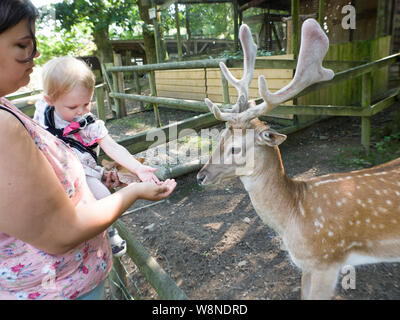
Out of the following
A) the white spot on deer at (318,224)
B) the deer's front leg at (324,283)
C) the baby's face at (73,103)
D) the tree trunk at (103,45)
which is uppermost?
the tree trunk at (103,45)

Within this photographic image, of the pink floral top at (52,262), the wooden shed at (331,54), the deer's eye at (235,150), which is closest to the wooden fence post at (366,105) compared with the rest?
the wooden shed at (331,54)

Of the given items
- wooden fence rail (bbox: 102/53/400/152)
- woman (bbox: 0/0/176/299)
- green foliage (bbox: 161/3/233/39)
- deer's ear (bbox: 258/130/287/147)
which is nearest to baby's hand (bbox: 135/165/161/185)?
woman (bbox: 0/0/176/299)

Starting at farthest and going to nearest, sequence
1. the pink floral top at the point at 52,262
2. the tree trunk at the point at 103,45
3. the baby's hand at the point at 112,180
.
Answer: the tree trunk at the point at 103,45 → the baby's hand at the point at 112,180 → the pink floral top at the point at 52,262

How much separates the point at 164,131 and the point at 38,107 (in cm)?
145

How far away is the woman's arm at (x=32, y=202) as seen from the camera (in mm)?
726

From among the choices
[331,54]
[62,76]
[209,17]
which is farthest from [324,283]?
[209,17]

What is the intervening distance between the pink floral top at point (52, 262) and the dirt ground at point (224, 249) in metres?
1.38

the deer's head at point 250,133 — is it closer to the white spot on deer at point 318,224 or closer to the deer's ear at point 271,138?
the deer's ear at point 271,138

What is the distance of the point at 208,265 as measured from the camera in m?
2.60

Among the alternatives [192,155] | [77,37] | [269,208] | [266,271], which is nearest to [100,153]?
[269,208]

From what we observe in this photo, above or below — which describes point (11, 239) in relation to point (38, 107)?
below

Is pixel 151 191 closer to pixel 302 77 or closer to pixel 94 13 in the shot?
pixel 302 77

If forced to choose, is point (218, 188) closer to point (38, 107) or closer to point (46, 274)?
point (38, 107)

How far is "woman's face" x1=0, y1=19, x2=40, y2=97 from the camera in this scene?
81 centimetres
